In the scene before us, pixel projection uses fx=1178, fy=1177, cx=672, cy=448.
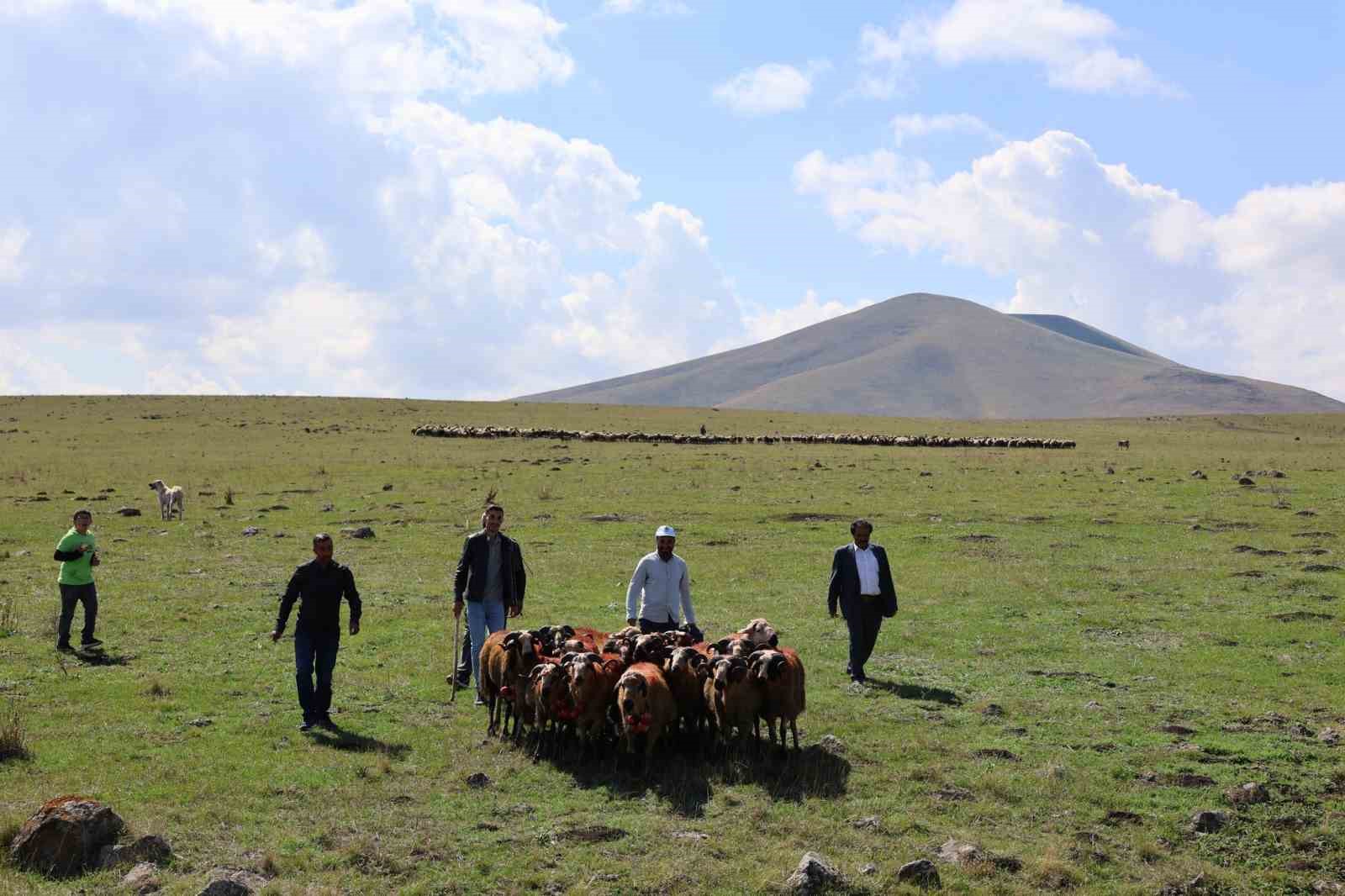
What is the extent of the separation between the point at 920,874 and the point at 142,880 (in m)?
6.11

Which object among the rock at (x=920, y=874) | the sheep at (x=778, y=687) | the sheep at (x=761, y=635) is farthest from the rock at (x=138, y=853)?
the sheep at (x=761, y=635)

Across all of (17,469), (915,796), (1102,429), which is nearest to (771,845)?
(915,796)

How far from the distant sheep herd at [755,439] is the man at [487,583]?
159ft

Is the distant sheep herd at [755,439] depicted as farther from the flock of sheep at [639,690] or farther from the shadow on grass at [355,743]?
the shadow on grass at [355,743]

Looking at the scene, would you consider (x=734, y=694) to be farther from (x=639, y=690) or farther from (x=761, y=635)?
(x=761, y=635)

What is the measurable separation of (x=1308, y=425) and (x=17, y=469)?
8949 centimetres

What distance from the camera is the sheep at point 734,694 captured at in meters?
12.4

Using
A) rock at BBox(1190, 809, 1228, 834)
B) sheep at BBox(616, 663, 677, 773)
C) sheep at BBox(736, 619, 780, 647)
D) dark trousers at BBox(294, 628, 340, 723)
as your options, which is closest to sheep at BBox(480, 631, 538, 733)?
sheep at BBox(616, 663, 677, 773)

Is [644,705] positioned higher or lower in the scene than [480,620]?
lower

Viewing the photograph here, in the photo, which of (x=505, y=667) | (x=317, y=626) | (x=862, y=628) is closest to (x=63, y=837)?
(x=317, y=626)

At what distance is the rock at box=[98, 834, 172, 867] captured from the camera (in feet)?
31.0

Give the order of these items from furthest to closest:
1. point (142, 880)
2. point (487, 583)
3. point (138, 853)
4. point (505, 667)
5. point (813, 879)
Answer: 1. point (487, 583)
2. point (505, 667)
3. point (138, 853)
4. point (813, 879)
5. point (142, 880)

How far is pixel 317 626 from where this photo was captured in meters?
14.0

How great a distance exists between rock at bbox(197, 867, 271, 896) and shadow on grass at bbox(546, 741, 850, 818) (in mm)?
3627
